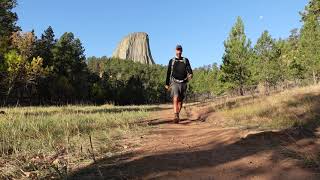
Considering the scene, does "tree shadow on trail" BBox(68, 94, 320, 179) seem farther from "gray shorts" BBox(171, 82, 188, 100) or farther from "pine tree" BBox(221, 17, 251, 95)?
"pine tree" BBox(221, 17, 251, 95)

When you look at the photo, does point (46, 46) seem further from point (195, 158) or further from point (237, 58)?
point (195, 158)

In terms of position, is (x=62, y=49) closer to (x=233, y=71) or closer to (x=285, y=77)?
(x=233, y=71)

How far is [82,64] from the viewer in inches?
3130

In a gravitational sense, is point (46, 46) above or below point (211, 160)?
above

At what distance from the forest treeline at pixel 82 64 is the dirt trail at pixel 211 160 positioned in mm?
20022

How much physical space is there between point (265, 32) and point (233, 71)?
7.49 meters

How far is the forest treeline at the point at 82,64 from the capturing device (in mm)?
42719

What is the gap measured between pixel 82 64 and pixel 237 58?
35.5 m

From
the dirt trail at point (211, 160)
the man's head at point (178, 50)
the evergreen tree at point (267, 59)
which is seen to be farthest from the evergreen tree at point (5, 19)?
the evergreen tree at point (267, 59)

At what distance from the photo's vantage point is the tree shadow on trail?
4188 millimetres

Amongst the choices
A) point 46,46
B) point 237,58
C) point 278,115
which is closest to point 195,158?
point 278,115

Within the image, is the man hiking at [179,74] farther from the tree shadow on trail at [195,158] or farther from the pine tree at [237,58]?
the pine tree at [237,58]

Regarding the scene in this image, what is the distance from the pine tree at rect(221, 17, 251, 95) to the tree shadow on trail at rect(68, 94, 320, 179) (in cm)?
4545

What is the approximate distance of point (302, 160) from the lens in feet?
14.7
